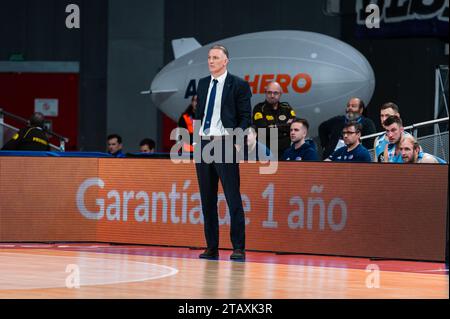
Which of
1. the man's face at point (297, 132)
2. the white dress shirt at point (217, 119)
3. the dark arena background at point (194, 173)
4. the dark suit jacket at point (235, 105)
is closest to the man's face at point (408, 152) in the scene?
the dark arena background at point (194, 173)

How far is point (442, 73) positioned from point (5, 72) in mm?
10887

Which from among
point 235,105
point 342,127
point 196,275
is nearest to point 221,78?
point 235,105

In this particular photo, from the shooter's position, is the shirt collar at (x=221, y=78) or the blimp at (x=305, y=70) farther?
the blimp at (x=305, y=70)

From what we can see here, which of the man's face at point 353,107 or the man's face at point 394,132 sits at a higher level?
the man's face at point 353,107

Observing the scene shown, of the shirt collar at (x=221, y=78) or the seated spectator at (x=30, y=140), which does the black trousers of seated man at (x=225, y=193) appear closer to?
the shirt collar at (x=221, y=78)

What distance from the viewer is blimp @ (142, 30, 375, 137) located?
22969 mm

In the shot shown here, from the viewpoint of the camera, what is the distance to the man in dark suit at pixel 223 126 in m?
11.8

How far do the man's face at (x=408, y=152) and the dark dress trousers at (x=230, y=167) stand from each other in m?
1.86

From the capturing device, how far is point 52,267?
10.7 meters

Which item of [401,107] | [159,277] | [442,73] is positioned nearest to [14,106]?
[401,107]

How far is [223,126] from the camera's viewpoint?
1181cm

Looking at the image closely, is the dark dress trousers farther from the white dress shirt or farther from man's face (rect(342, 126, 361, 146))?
man's face (rect(342, 126, 361, 146))

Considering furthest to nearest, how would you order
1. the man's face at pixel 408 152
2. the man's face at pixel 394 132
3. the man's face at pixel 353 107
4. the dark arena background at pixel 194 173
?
1. the man's face at pixel 353 107
2. the man's face at pixel 394 132
3. the man's face at pixel 408 152
4. the dark arena background at pixel 194 173

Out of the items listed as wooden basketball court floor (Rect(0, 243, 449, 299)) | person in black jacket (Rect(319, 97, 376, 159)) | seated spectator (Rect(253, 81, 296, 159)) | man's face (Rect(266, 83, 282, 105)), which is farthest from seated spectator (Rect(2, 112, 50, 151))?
wooden basketball court floor (Rect(0, 243, 449, 299))
